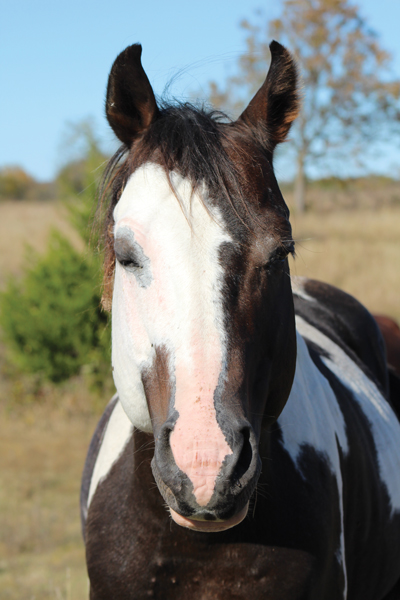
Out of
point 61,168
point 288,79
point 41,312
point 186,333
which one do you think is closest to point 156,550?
point 186,333

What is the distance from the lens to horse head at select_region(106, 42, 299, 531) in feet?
4.40

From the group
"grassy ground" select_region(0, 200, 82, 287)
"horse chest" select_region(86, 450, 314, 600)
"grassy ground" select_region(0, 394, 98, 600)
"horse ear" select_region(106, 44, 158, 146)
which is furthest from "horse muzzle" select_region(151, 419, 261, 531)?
"grassy ground" select_region(0, 200, 82, 287)

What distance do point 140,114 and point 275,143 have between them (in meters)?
0.52

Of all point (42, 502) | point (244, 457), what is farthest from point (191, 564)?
point (42, 502)

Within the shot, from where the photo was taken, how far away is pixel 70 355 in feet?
28.6

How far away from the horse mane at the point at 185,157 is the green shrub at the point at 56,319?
20.8 ft

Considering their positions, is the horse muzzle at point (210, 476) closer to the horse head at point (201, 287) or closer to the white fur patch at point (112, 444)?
the horse head at point (201, 287)

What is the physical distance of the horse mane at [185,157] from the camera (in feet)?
5.39

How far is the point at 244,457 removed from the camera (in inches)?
53.7

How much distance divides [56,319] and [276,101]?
6968mm

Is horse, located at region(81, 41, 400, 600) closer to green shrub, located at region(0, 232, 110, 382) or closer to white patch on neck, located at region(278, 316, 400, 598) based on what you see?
white patch on neck, located at region(278, 316, 400, 598)

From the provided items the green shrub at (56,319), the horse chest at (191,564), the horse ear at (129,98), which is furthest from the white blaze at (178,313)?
the green shrub at (56,319)

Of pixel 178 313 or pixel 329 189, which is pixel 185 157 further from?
pixel 329 189

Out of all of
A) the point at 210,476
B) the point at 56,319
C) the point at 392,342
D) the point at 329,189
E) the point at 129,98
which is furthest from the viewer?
the point at 329,189
